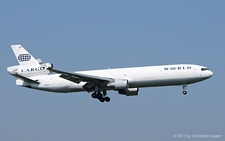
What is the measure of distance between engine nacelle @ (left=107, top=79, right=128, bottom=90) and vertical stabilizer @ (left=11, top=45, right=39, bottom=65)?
1290 centimetres

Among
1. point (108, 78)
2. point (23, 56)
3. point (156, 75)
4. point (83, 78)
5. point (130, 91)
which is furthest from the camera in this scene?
point (23, 56)

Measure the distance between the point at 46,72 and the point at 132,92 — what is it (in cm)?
1233

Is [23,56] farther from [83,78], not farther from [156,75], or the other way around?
[156,75]

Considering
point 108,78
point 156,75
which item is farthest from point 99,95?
point 156,75

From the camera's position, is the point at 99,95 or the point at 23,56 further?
the point at 23,56

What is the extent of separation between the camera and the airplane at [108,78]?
222 feet

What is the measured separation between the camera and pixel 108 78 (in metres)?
69.2

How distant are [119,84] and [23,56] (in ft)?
53.9

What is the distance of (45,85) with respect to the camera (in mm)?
71125

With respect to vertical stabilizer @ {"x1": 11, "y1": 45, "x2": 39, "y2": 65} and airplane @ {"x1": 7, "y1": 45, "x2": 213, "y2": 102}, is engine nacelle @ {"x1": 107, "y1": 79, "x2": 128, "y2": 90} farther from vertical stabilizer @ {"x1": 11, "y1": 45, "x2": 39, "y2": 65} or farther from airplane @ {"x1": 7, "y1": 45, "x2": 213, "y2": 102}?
vertical stabilizer @ {"x1": 11, "y1": 45, "x2": 39, "y2": 65}

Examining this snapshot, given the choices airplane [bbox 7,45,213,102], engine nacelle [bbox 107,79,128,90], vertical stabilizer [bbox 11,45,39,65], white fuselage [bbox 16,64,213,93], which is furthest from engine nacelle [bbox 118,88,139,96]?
vertical stabilizer [bbox 11,45,39,65]

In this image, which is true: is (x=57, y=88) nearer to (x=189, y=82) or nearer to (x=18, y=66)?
(x=18, y=66)

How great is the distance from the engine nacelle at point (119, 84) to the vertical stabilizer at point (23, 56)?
12.9m

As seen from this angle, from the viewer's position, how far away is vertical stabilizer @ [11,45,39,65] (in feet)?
246
